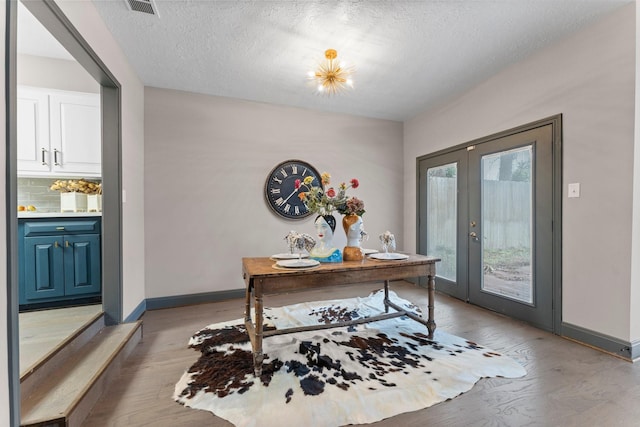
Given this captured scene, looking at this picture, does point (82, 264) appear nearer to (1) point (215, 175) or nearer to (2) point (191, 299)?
(2) point (191, 299)

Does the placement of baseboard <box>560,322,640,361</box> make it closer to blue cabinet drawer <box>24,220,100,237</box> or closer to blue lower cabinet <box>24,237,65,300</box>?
blue cabinet drawer <box>24,220,100,237</box>

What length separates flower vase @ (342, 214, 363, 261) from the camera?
241 centimetres

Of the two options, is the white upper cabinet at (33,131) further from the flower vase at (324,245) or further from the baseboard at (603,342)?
the baseboard at (603,342)

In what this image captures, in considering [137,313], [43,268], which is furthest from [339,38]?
[43,268]

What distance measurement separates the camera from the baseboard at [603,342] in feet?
7.16

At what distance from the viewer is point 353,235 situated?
245cm

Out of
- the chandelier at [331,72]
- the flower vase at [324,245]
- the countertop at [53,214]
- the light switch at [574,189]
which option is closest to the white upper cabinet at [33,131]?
the countertop at [53,214]

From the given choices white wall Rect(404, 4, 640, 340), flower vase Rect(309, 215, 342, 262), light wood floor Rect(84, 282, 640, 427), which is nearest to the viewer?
light wood floor Rect(84, 282, 640, 427)

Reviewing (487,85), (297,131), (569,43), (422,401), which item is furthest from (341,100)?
(422,401)

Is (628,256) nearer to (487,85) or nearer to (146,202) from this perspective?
(487,85)

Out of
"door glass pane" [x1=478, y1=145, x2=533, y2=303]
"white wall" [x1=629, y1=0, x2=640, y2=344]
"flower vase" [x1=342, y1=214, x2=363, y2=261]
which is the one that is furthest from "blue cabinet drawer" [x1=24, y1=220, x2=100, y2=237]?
"white wall" [x1=629, y1=0, x2=640, y2=344]

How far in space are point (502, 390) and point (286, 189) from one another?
125 inches

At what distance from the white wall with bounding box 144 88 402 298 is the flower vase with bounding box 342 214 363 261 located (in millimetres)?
1765

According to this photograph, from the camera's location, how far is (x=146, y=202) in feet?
11.2
